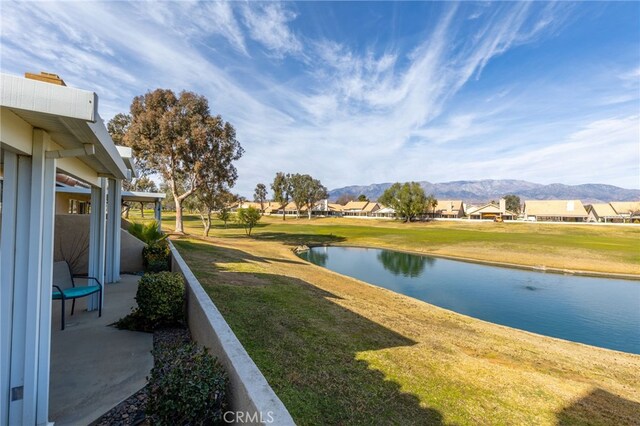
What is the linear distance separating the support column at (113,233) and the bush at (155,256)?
41.8 inches

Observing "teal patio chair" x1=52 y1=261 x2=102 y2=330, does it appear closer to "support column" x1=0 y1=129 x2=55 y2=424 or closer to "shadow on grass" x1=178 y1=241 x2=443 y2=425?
"shadow on grass" x1=178 y1=241 x2=443 y2=425

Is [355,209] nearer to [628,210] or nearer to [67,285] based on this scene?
[628,210]

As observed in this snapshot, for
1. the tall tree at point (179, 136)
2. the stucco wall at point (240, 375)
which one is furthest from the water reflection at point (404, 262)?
the stucco wall at point (240, 375)

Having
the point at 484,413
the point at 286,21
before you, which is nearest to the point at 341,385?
the point at 484,413

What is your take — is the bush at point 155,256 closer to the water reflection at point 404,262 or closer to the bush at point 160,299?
the bush at point 160,299

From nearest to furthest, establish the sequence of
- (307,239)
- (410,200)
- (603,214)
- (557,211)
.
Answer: (307,239)
(410,200)
(557,211)
(603,214)

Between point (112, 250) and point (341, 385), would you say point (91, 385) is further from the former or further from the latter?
point (112, 250)

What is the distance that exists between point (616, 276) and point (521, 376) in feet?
69.9

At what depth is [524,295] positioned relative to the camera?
16.0 metres

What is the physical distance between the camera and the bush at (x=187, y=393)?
9.04 ft

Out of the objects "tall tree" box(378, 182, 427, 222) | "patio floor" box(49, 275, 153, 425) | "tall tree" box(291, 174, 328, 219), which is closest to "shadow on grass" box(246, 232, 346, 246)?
"tall tree" box(378, 182, 427, 222)

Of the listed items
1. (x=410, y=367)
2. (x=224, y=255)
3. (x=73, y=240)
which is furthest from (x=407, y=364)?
(x=224, y=255)

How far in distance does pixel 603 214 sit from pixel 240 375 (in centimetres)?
9145

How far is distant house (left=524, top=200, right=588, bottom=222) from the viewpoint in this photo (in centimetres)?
6412
